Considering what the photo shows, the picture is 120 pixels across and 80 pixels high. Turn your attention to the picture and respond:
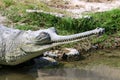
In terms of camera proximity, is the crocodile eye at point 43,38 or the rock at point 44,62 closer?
the crocodile eye at point 43,38

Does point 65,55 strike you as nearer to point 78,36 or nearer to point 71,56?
point 71,56

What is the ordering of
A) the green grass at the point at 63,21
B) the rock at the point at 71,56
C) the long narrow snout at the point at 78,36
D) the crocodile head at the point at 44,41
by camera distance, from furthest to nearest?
the green grass at the point at 63,21
the rock at the point at 71,56
the crocodile head at the point at 44,41
the long narrow snout at the point at 78,36

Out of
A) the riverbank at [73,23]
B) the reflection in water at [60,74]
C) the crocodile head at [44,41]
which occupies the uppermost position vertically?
the crocodile head at [44,41]

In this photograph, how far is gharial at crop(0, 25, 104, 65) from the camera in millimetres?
6053

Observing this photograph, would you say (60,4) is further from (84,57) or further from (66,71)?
(66,71)

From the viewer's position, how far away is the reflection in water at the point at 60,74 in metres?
6.18

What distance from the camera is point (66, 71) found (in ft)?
21.2

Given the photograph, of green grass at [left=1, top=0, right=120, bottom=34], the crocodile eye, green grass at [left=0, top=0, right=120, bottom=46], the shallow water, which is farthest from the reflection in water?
green grass at [left=1, top=0, right=120, bottom=34]

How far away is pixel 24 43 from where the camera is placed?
6223 mm

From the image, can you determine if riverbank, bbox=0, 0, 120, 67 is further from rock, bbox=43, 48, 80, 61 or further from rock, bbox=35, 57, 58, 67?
rock, bbox=35, 57, 58, 67

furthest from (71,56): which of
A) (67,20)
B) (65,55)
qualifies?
(67,20)

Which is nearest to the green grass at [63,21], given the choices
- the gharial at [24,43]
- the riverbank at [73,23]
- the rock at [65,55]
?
the riverbank at [73,23]

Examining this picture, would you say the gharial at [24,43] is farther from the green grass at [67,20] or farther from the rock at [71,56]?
the green grass at [67,20]

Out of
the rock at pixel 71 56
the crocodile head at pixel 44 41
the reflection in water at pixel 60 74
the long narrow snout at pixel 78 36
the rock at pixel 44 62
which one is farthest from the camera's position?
the rock at pixel 71 56
